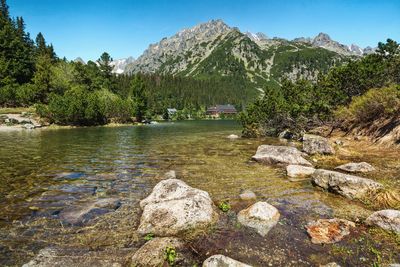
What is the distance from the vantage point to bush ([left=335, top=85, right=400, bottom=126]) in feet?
81.6

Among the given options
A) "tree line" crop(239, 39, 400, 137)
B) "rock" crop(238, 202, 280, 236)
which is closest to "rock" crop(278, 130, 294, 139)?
"tree line" crop(239, 39, 400, 137)

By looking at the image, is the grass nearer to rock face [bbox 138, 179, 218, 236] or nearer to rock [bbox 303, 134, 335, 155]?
rock [bbox 303, 134, 335, 155]

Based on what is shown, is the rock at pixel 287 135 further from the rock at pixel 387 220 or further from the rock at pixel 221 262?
the rock at pixel 221 262

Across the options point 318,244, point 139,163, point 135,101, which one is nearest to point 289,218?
point 318,244

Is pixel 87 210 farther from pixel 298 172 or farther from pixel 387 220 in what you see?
pixel 298 172

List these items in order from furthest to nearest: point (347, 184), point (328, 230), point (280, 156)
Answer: point (280, 156), point (347, 184), point (328, 230)

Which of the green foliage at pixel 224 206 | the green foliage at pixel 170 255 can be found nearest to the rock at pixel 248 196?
the green foliage at pixel 224 206

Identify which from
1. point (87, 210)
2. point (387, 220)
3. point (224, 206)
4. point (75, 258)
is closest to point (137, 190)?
point (87, 210)

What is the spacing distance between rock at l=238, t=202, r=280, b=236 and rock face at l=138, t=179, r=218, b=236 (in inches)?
42.6

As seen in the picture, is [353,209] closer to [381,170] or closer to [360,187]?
[360,187]

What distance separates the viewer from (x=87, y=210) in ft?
36.0

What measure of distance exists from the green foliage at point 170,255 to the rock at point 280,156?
46.7ft

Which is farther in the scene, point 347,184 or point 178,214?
point 347,184

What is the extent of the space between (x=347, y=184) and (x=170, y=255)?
903cm
